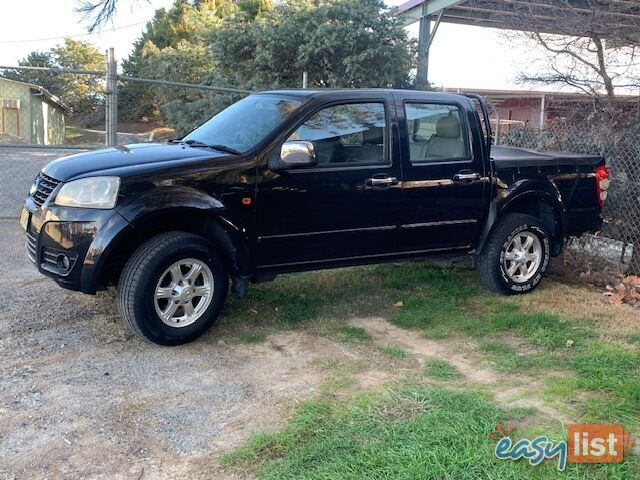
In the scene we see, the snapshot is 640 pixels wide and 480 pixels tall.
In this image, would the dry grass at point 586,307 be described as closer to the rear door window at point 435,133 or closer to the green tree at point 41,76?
the rear door window at point 435,133

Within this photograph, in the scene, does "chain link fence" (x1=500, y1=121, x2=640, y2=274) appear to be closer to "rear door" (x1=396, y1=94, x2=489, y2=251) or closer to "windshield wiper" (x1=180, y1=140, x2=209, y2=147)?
"rear door" (x1=396, y1=94, x2=489, y2=251)

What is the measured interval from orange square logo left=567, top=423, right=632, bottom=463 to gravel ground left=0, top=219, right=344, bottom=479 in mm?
1537

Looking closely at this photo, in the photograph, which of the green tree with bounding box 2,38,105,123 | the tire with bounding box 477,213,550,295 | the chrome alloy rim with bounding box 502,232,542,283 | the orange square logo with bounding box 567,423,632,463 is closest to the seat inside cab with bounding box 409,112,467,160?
the tire with bounding box 477,213,550,295

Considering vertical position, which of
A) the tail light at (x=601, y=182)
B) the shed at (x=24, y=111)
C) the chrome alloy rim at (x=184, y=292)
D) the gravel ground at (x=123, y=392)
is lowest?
the gravel ground at (x=123, y=392)

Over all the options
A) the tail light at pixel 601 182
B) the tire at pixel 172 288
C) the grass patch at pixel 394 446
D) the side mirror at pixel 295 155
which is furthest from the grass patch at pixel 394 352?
the tail light at pixel 601 182

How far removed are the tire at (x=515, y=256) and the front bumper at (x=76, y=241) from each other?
3430mm

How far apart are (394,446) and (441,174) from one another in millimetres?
2971

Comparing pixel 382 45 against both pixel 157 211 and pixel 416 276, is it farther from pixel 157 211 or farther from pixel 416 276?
pixel 157 211

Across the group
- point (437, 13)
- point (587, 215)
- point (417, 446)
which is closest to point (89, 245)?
point (417, 446)

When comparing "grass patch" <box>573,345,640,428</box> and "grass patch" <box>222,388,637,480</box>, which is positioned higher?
"grass patch" <box>573,345,640,428</box>

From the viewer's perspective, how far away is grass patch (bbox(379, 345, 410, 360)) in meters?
4.67

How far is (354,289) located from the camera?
20.9ft

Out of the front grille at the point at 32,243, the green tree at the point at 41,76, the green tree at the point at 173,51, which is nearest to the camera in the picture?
the front grille at the point at 32,243

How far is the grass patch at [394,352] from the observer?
184 inches
